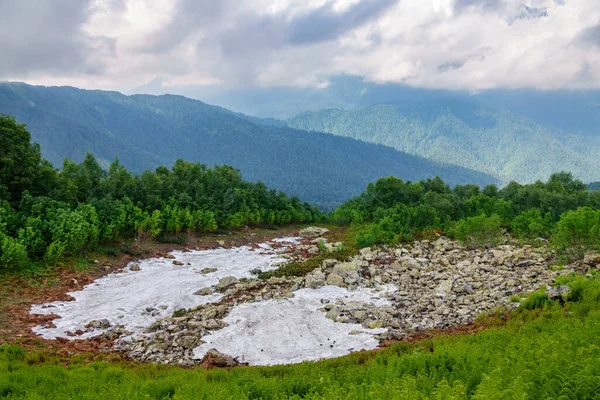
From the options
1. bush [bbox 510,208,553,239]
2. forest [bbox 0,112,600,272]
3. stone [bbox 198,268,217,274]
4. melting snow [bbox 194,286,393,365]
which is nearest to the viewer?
melting snow [bbox 194,286,393,365]

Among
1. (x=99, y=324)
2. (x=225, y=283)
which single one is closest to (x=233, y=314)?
(x=225, y=283)

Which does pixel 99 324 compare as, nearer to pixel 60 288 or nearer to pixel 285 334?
pixel 60 288

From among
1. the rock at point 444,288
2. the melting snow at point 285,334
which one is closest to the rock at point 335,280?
the melting snow at point 285,334

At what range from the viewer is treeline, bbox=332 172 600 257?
25875mm

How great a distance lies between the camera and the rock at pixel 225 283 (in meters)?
26.5

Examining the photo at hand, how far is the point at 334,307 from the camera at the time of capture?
21.5 meters

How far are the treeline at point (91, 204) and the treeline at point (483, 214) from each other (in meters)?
18.3

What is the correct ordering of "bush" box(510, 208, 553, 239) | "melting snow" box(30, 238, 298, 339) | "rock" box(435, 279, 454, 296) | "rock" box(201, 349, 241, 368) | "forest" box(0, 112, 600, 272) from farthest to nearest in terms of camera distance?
"bush" box(510, 208, 553, 239)
"forest" box(0, 112, 600, 272)
"rock" box(435, 279, 454, 296)
"melting snow" box(30, 238, 298, 339)
"rock" box(201, 349, 241, 368)

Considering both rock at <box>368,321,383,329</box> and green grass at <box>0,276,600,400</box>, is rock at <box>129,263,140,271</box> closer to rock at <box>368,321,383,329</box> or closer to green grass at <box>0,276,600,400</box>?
green grass at <box>0,276,600,400</box>

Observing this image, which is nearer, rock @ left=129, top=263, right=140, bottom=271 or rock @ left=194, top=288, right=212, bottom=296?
rock @ left=194, top=288, right=212, bottom=296

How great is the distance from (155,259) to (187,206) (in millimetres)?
13429

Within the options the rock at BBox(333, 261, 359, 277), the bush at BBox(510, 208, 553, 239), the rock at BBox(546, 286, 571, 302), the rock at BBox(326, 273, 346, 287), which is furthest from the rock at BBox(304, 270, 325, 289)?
the bush at BBox(510, 208, 553, 239)

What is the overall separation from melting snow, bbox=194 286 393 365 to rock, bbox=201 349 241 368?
1.69 ft

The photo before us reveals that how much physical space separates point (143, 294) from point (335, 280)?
12886 mm
